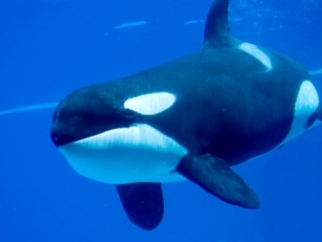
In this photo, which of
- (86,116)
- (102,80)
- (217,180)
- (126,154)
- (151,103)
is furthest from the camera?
(102,80)

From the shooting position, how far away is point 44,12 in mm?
16594

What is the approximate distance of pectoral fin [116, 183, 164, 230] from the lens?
5762mm

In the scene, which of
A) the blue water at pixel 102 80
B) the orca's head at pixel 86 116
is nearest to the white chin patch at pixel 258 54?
the orca's head at pixel 86 116

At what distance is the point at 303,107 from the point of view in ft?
21.6

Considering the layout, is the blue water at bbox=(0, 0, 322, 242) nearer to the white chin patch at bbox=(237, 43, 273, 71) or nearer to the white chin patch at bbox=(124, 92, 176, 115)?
the white chin patch at bbox=(237, 43, 273, 71)

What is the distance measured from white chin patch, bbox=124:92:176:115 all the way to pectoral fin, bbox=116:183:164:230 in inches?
51.7

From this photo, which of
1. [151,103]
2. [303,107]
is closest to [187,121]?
[151,103]

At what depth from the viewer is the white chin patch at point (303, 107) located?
649cm

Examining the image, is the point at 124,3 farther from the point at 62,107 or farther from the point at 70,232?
the point at 70,232

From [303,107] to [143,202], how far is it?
2388mm

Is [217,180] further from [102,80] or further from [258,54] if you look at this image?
[102,80]

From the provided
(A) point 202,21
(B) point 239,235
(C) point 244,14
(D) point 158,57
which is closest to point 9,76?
(D) point 158,57

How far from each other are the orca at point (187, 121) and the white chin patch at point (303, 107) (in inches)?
0.5

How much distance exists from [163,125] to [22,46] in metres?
14.8
